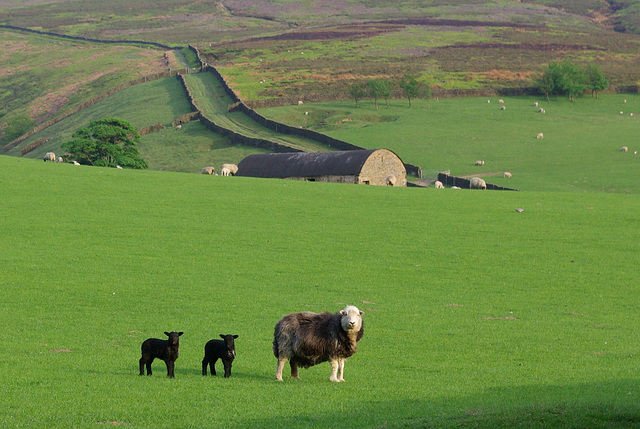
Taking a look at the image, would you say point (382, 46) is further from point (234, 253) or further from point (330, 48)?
point (234, 253)

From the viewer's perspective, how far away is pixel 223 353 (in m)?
17.4

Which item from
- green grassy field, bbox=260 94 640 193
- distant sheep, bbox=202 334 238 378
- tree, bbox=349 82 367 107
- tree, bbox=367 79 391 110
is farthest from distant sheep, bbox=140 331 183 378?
tree, bbox=349 82 367 107

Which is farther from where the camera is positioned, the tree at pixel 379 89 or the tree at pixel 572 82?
the tree at pixel 572 82

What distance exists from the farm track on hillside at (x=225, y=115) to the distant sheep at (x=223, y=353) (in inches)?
2896

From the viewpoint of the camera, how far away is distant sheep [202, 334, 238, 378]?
17.3 metres

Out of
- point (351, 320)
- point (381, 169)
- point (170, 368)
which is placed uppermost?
point (381, 169)

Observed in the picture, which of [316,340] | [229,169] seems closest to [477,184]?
[229,169]

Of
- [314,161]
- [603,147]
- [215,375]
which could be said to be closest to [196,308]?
[215,375]

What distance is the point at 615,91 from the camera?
13288 cm

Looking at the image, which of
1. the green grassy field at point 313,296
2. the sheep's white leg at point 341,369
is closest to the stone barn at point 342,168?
the green grassy field at point 313,296

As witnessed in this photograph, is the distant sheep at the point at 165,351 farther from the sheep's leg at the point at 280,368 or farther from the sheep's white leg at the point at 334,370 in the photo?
the sheep's white leg at the point at 334,370

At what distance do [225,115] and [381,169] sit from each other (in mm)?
55182

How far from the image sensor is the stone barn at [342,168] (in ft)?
216

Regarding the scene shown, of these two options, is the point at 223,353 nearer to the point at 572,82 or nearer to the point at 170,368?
the point at 170,368
